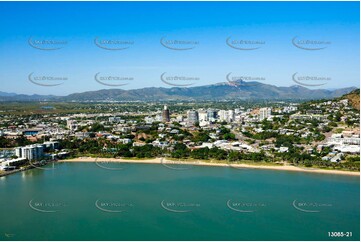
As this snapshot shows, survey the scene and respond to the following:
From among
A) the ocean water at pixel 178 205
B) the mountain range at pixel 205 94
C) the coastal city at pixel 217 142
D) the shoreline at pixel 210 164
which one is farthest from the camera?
the mountain range at pixel 205 94

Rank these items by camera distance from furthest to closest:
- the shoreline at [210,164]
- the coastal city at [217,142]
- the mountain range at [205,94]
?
the mountain range at [205,94] < the coastal city at [217,142] < the shoreline at [210,164]

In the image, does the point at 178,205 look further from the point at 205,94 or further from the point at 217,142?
the point at 205,94

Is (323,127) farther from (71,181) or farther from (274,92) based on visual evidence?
(274,92)

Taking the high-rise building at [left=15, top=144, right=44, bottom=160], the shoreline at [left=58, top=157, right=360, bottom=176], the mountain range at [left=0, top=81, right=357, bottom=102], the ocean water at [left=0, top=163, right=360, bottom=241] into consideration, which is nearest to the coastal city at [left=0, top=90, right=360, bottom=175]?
the high-rise building at [left=15, top=144, right=44, bottom=160]

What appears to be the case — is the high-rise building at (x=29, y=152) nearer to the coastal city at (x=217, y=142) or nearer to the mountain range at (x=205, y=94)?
the coastal city at (x=217, y=142)

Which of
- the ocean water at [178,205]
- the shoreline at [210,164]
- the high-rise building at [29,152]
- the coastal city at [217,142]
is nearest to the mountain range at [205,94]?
the coastal city at [217,142]

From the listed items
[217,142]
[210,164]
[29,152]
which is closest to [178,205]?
[210,164]

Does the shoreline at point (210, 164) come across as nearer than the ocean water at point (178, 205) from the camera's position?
No

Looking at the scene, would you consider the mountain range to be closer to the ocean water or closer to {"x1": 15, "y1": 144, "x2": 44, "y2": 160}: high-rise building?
{"x1": 15, "y1": 144, "x2": 44, "y2": 160}: high-rise building

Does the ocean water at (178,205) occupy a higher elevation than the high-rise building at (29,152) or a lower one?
lower
